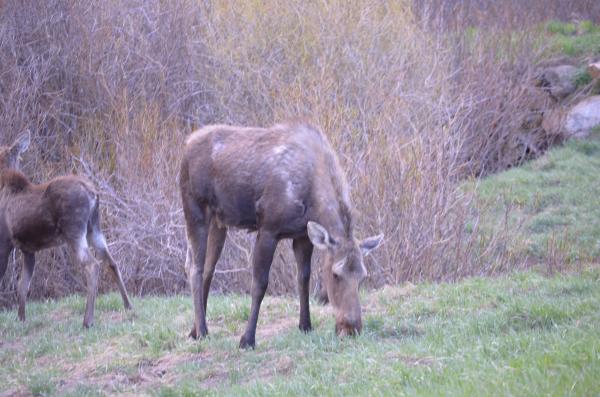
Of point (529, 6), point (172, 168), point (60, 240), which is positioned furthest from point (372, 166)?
point (529, 6)

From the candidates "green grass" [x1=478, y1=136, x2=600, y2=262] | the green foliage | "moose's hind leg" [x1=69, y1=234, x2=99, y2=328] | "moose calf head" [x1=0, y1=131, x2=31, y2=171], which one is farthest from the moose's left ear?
the green foliage

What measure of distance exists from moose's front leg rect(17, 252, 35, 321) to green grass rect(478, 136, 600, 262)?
7.35m

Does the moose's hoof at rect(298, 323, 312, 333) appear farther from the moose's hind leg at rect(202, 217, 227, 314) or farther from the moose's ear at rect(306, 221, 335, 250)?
the moose's hind leg at rect(202, 217, 227, 314)

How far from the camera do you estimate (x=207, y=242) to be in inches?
404

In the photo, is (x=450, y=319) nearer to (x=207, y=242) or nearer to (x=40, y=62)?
(x=207, y=242)

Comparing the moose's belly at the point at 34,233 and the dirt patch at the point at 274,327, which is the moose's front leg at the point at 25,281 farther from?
the dirt patch at the point at 274,327

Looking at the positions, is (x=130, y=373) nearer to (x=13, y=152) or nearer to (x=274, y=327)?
(x=274, y=327)

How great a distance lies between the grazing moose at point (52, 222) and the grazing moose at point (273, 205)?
2.26 metres

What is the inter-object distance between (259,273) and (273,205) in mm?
702

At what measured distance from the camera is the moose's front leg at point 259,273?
9.03 meters

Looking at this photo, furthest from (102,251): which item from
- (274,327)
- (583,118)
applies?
(583,118)

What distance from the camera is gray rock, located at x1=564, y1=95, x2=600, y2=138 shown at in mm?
23219

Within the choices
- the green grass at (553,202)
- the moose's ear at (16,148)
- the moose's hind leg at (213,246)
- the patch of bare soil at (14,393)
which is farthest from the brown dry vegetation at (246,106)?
the patch of bare soil at (14,393)

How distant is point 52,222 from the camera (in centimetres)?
1198
